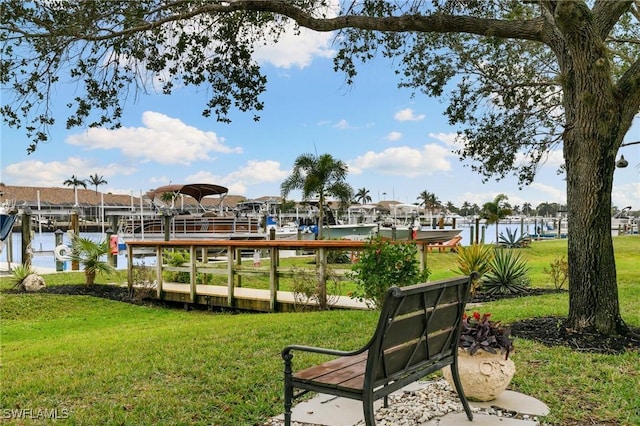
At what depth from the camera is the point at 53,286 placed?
13.4 meters

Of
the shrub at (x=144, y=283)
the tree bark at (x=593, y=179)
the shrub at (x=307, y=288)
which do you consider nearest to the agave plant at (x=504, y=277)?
the shrub at (x=307, y=288)

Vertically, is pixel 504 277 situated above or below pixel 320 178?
below

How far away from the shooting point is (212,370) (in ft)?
17.5

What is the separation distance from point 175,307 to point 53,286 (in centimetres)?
332

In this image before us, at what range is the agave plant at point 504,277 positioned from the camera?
11812 mm

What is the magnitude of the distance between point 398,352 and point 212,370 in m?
2.58

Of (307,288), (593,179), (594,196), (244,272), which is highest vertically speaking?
(593,179)

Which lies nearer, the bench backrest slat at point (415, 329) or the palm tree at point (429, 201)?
the bench backrest slat at point (415, 329)

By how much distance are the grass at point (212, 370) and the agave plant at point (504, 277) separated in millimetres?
2257

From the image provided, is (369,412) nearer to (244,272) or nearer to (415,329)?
(415,329)

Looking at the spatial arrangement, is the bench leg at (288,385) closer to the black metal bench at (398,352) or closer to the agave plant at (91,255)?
the black metal bench at (398,352)

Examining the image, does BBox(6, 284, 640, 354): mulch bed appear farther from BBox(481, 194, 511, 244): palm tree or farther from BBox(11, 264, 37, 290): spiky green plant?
BBox(481, 194, 511, 244): palm tree

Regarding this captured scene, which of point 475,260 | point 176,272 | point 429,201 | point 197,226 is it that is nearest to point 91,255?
point 176,272

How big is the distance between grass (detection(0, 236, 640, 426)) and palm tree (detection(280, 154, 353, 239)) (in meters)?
19.7
